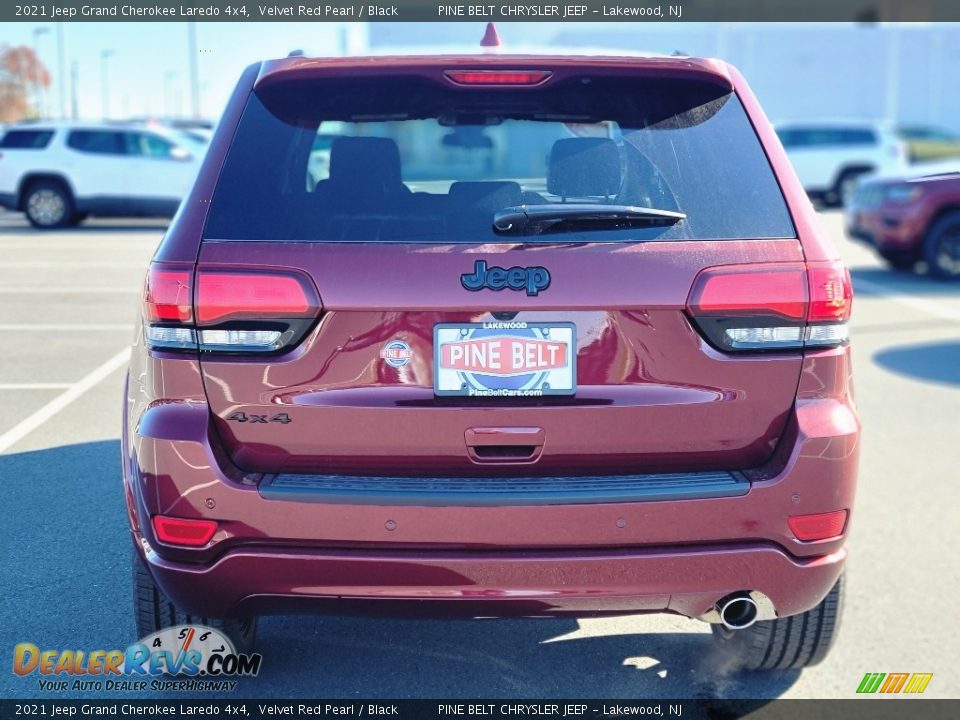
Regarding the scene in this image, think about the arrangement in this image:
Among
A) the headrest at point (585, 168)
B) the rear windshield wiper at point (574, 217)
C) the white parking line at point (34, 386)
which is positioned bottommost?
the white parking line at point (34, 386)

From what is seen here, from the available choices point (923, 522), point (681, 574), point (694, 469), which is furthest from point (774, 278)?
point (923, 522)

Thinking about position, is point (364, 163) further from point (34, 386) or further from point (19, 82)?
point (19, 82)

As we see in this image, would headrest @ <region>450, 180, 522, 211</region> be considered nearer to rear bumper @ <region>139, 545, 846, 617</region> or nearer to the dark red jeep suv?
the dark red jeep suv

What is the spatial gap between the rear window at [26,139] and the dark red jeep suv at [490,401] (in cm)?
1941

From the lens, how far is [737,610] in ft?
9.59

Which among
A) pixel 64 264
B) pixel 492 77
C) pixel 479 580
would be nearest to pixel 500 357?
pixel 479 580

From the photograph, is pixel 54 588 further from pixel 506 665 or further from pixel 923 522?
pixel 923 522

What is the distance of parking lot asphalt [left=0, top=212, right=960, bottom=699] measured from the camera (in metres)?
3.37

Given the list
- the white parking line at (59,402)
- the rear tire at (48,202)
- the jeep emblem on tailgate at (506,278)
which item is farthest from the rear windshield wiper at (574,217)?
the rear tire at (48,202)

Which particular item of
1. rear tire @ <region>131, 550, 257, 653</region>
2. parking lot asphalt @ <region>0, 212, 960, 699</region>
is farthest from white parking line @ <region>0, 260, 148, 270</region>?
rear tire @ <region>131, 550, 257, 653</region>

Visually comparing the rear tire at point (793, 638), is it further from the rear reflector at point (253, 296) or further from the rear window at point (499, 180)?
the rear reflector at point (253, 296)

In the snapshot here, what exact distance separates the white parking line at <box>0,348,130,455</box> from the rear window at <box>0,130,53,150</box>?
13.7 m

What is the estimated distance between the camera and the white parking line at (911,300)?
10.9 meters
